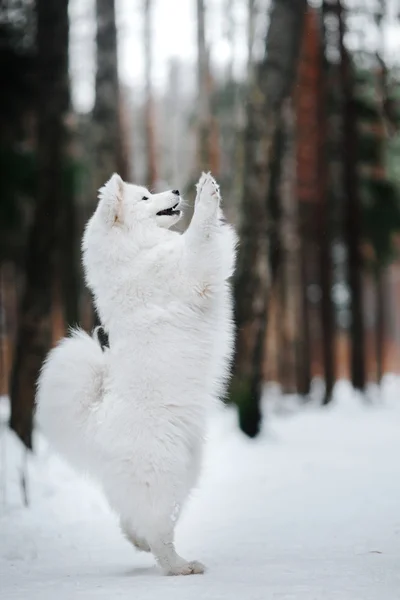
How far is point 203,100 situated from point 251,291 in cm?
826

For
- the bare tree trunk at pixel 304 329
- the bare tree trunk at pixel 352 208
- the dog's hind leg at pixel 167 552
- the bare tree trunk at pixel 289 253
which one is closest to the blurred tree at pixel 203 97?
the bare tree trunk at pixel 289 253

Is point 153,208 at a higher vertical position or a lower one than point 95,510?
higher

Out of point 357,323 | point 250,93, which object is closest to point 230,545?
point 250,93

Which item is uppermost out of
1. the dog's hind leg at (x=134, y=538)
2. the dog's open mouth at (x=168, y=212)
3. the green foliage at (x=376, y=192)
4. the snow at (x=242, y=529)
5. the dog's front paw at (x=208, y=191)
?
the green foliage at (x=376, y=192)

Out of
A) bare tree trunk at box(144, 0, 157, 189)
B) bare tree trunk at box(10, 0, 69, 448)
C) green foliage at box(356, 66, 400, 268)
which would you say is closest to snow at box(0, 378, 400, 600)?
bare tree trunk at box(10, 0, 69, 448)

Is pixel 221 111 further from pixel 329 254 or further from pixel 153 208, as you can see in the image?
pixel 153 208

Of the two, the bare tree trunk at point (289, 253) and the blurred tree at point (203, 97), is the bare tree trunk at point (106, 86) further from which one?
the bare tree trunk at point (289, 253)

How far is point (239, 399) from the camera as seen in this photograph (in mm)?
12203

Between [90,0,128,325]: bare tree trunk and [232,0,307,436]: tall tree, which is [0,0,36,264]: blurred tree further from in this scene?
[232,0,307,436]: tall tree

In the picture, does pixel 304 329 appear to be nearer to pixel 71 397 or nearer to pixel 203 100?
pixel 203 100

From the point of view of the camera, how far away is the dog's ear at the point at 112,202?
585 cm

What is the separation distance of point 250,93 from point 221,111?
558 inches

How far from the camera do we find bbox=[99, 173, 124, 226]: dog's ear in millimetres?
5848

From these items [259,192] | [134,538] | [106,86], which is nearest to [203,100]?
[106,86]
